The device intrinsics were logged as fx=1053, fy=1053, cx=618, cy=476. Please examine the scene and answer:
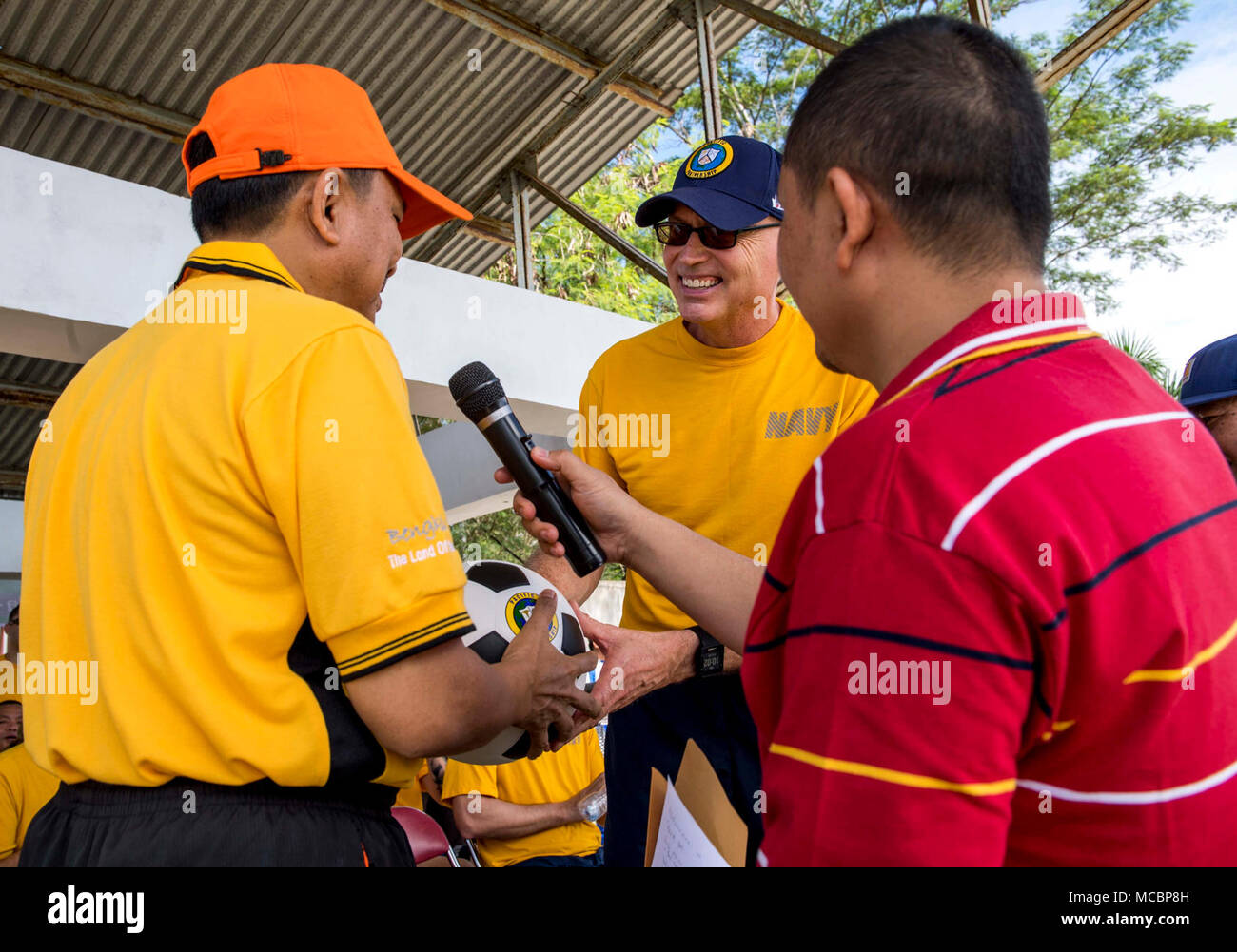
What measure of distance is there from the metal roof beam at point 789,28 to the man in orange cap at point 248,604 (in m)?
5.92

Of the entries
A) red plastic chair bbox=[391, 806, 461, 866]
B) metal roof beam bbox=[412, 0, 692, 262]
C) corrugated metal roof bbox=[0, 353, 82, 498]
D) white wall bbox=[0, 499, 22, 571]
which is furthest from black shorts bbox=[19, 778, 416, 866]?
white wall bbox=[0, 499, 22, 571]

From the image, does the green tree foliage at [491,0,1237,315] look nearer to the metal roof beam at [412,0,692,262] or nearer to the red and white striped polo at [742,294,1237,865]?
the metal roof beam at [412,0,692,262]

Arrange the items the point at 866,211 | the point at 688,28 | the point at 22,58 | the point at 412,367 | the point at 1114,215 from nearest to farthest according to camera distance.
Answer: the point at 866,211 → the point at 412,367 → the point at 22,58 → the point at 688,28 → the point at 1114,215

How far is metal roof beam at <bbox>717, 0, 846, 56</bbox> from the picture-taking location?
6.86 m

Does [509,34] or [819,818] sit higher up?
[509,34]

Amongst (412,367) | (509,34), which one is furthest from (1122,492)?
(509,34)

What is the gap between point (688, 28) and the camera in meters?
8.91

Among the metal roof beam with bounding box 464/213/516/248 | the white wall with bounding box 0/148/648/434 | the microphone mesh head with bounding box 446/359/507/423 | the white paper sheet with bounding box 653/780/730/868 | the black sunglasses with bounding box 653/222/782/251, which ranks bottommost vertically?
the white paper sheet with bounding box 653/780/730/868

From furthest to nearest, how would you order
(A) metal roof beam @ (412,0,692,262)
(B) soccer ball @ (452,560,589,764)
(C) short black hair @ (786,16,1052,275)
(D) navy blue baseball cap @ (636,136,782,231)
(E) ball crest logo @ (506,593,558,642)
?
(A) metal roof beam @ (412,0,692,262), (D) navy blue baseball cap @ (636,136,782,231), (E) ball crest logo @ (506,593,558,642), (B) soccer ball @ (452,560,589,764), (C) short black hair @ (786,16,1052,275)

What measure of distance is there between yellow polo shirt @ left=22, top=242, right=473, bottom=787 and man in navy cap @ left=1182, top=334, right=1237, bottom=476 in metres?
2.13

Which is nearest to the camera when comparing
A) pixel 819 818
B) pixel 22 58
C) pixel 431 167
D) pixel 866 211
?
pixel 819 818

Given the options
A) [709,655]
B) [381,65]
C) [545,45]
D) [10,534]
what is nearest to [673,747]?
[709,655]
